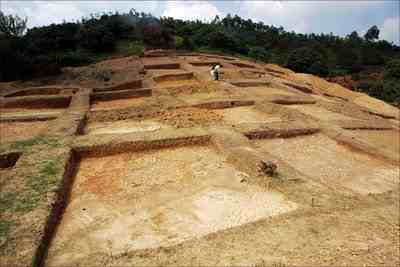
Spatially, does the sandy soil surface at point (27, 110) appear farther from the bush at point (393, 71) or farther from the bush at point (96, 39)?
the bush at point (393, 71)

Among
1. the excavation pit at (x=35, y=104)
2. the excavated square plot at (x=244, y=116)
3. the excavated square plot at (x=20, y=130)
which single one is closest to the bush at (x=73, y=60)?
the excavation pit at (x=35, y=104)

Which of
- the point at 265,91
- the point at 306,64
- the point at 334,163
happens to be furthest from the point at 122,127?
the point at 306,64

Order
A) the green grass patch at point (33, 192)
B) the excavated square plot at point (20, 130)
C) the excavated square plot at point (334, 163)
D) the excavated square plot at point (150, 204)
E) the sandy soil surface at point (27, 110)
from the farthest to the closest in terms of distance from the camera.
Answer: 1. the sandy soil surface at point (27, 110)
2. the excavated square plot at point (20, 130)
3. the excavated square plot at point (334, 163)
4. the green grass patch at point (33, 192)
5. the excavated square plot at point (150, 204)

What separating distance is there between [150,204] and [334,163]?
4425 millimetres

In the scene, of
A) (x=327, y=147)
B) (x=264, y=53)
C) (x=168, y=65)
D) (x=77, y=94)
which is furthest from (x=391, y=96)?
(x=77, y=94)

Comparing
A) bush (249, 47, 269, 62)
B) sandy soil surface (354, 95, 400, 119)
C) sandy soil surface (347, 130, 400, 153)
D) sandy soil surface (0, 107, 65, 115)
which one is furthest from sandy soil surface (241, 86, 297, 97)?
bush (249, 47, 269, 62)

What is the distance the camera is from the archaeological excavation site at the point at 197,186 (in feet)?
13.8

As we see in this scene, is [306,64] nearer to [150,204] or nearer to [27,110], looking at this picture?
[27,110]

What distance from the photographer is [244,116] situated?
1091 cm

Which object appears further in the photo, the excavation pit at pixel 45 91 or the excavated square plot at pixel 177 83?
the excavated square plot at pixel 177 83

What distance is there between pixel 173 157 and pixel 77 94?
7150 millimetres

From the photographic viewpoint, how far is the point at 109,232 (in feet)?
15.5

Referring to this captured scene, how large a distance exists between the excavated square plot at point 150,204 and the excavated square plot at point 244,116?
320 centimetres

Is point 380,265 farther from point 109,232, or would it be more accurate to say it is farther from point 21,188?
point 21,188
